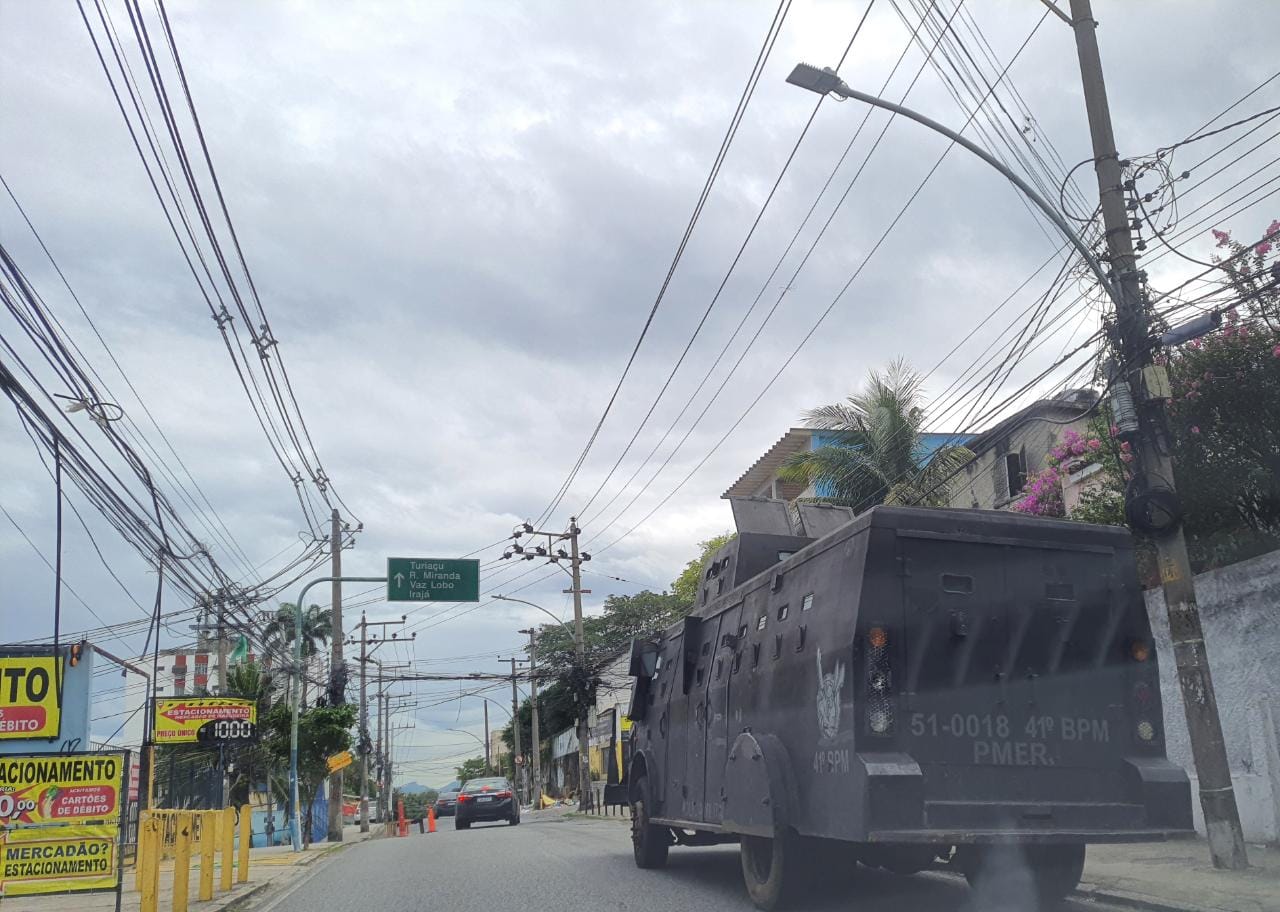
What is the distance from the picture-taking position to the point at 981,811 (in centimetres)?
703

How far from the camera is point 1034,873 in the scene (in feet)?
26.9

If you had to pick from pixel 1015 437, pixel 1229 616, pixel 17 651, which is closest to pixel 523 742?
pixel 1015 437

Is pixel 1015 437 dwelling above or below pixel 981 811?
above

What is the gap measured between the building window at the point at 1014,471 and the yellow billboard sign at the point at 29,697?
62.8 feet

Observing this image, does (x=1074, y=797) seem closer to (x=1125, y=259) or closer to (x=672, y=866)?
(x=1125, y=259)

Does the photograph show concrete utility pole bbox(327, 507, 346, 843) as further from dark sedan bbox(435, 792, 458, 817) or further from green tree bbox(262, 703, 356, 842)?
dark sedan bbox(435, 792, 458, 817)

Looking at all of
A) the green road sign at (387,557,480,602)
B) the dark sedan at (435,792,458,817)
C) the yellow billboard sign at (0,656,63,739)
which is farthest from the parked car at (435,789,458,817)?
the yellow billboard sign at (0,656,63,739)

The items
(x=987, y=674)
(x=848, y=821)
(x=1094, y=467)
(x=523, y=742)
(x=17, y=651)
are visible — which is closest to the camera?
(x=848, y=821)

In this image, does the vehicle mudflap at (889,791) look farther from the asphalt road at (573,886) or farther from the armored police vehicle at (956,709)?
the asphalt road at (573,886)

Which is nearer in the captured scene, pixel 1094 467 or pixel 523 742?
pixel 1094 467

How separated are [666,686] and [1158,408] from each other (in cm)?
549

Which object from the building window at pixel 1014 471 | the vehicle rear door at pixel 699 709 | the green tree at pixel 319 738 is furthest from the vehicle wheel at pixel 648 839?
the green tree at pixel 319 738

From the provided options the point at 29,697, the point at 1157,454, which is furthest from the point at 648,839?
the point at 29,697

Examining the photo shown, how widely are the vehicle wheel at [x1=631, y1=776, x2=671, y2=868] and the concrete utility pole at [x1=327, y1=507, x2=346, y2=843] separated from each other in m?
18.5
